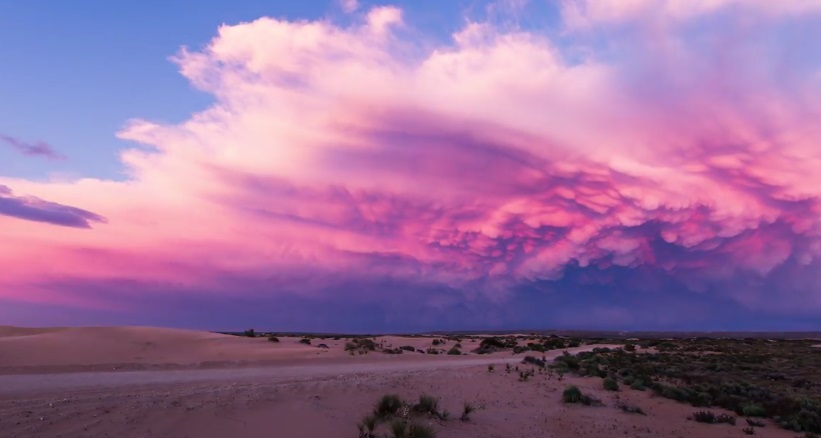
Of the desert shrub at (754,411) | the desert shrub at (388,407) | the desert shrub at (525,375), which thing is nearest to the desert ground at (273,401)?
the desert shrub at (525,375)

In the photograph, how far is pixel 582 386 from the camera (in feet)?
73.2

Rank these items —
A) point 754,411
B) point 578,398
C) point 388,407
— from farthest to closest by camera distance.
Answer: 1. point 578,398
2. point 754,411
3. point 388,407

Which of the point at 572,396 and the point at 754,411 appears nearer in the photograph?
the point at 754,411

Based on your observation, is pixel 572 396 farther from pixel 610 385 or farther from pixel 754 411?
pixel 754 411

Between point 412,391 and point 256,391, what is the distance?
491 centimetres

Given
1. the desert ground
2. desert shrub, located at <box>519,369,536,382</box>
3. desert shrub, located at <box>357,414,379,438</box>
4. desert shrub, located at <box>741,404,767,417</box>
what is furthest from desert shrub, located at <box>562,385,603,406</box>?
desert shrub, located at <box>357,414,379,438</box>

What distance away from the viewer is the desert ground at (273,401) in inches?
450

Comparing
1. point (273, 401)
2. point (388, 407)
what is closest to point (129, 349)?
point (273, 401)

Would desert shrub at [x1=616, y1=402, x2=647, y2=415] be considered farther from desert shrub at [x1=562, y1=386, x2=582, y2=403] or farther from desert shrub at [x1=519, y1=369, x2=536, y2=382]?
desert shrub at [x1=519, y1=369, x2=536, y2=382]

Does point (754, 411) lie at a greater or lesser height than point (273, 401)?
lesser

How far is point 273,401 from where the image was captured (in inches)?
545

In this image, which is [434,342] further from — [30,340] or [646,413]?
[646,413]

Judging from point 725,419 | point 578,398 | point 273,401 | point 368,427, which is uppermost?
point 273,401

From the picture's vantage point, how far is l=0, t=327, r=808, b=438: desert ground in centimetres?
1142
